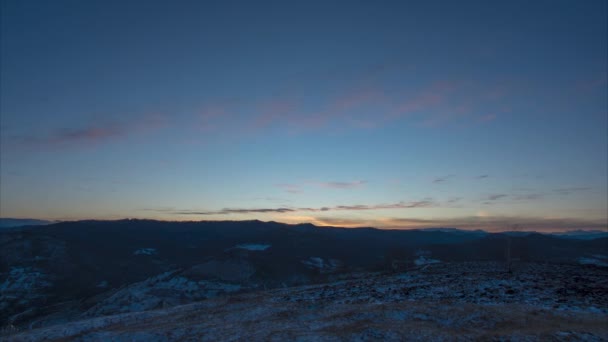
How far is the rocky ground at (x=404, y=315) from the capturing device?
20.6 meters

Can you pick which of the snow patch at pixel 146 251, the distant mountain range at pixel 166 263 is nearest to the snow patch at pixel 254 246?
the distant mountain range at pixel 166 263

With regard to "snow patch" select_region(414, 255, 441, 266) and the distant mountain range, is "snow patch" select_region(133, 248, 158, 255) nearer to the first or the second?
the distant mountain range

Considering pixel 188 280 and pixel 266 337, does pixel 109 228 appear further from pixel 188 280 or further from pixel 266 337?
pixel 266 337

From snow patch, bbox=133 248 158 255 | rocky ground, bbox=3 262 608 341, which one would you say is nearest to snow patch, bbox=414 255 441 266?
rocky ground, bbox=3 262 608 341

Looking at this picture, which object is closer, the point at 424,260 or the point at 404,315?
the point at 404,315

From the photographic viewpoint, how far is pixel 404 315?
82.0 feet

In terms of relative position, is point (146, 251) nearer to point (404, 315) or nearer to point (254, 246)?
point (254, 246)

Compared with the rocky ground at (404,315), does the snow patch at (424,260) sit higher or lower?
lower

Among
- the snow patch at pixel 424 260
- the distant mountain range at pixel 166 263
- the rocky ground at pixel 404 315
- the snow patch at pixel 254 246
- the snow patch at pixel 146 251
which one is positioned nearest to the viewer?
the rocky ground at pixel 404 315

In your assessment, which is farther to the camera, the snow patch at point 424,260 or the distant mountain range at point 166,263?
the snow patch at point 424,260

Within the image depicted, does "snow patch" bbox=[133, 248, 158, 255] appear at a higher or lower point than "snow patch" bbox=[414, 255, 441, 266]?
lower

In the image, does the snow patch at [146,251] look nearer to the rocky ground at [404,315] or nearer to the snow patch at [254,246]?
the snow patch at [254,246]

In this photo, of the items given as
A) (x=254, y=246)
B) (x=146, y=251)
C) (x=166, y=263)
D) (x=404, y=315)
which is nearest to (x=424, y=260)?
(x=254, y=246)

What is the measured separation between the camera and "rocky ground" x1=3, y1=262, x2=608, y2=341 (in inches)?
812
